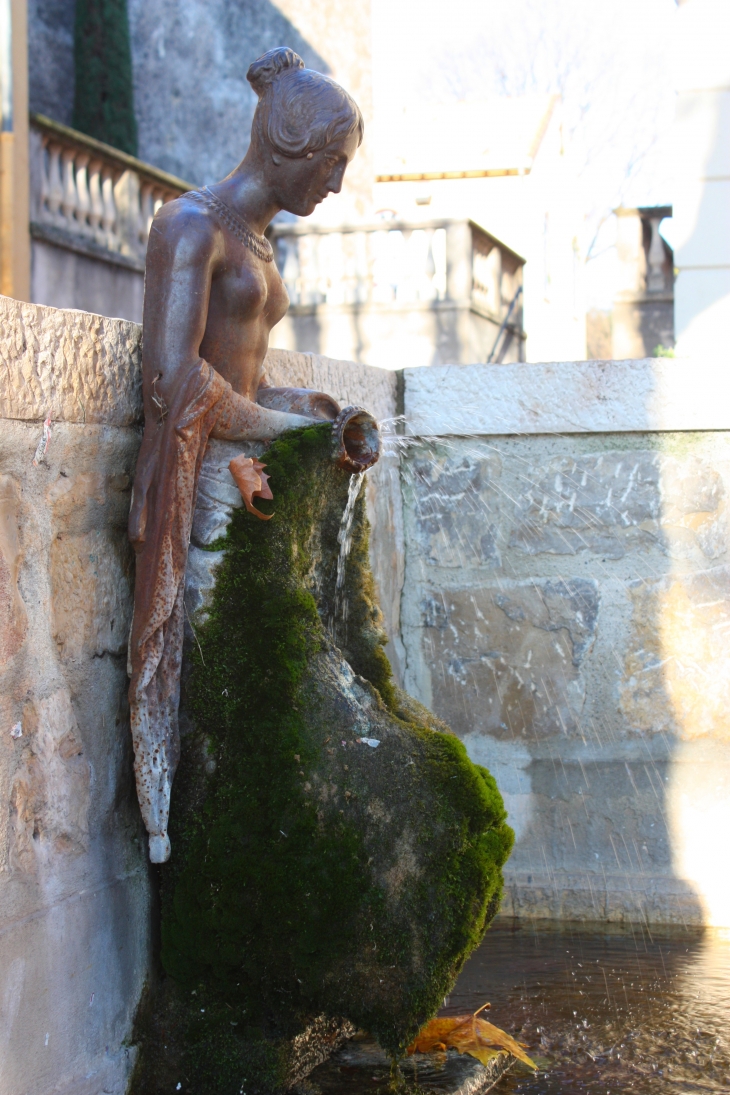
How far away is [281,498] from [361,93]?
46.1 feet

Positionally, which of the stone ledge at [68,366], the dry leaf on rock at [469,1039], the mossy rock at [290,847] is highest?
the stone ledge at [68,366]

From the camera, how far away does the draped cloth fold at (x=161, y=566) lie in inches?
71.5

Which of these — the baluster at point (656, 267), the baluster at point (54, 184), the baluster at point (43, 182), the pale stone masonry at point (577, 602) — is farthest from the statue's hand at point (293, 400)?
the baluster at point (656, 267)

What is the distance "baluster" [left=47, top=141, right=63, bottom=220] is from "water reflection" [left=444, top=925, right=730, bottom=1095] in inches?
323

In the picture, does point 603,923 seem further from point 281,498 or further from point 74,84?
point 74,84

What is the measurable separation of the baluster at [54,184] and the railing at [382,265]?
188 centimetres

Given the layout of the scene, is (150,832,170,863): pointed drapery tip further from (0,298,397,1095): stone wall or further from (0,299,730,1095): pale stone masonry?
(0,299,730,1095): pale stone masonry

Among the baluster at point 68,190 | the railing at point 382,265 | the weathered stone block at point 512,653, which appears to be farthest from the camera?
the railing at point 382,265

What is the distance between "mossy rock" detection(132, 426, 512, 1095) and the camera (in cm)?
180

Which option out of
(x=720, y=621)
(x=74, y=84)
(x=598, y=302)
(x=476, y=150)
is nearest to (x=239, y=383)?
(x=720, y=621)

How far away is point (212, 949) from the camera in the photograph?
1878 mm

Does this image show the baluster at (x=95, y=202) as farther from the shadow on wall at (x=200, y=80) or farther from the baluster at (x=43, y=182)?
the shadow on wall at (x=200, y=80)

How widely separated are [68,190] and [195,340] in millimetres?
8808

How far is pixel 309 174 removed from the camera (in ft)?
6.48
